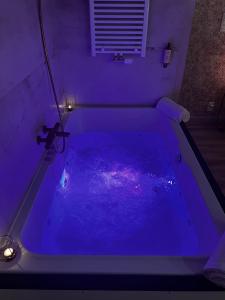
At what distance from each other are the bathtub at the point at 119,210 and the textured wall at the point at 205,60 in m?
0.49

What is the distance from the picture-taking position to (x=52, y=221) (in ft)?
5.34

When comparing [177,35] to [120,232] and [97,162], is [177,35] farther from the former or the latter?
[120,232]

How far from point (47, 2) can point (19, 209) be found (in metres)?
1.69

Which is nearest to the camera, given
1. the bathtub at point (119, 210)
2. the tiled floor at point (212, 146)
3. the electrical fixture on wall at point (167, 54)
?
the bathtub at point (119, 210)

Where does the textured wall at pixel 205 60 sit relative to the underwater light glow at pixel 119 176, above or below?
above

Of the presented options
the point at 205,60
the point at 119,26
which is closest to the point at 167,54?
the point at 205,60

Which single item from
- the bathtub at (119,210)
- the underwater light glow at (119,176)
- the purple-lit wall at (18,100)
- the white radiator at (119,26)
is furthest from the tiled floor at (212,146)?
the purple-lit wall at (18,100)

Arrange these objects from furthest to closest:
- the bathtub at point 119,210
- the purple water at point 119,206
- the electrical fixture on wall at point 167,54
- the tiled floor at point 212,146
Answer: the electrical fixture on wall at point 167,54
the tiled floor at point 212,146
the purple water at point 119,206
the bathtub at point 119,210

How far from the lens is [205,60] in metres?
2.37

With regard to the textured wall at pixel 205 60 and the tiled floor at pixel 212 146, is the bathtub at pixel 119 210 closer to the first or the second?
the tiled floor at pixel 212 146

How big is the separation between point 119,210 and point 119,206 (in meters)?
0.04

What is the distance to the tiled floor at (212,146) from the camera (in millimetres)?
1837

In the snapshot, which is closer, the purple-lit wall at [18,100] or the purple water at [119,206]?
the purple-lit wall at [18,100]

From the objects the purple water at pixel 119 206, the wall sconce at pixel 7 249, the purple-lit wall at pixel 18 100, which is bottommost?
the purple water at pixel 119 206
